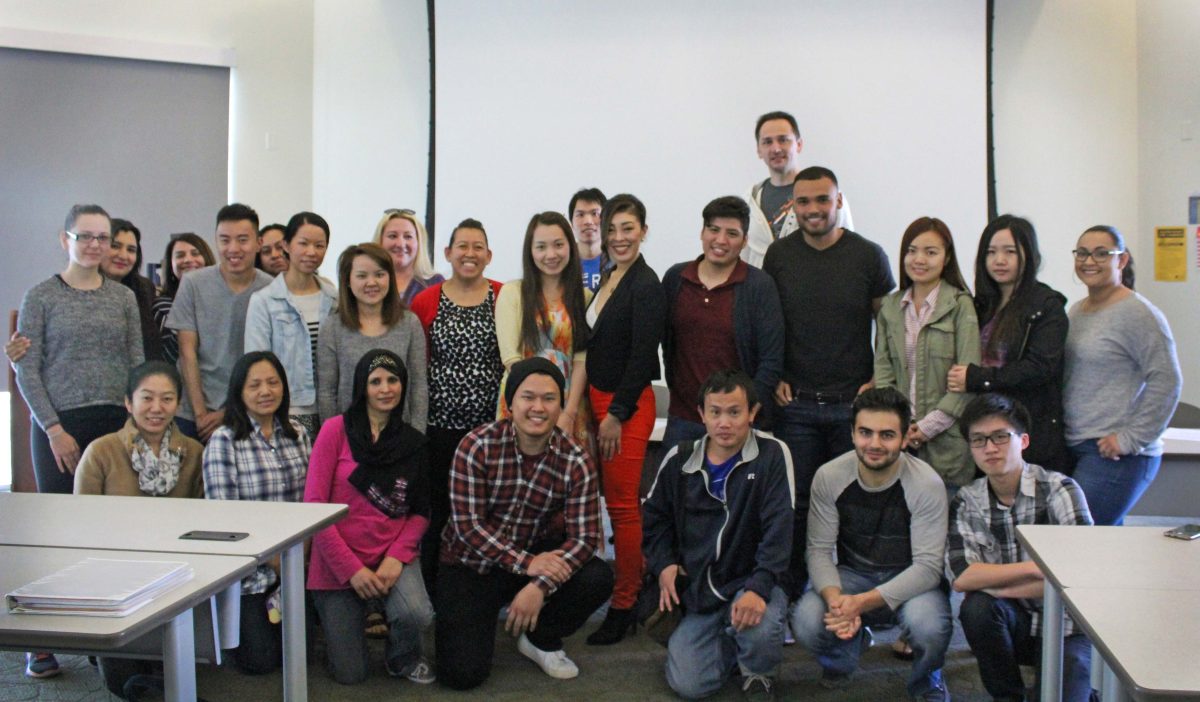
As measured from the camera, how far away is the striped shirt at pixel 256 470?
2734 millimetres

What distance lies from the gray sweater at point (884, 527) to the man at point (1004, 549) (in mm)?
63

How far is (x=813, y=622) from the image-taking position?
257 centimetres

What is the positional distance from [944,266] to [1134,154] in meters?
2.72

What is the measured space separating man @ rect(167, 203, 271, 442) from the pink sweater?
1.89ft

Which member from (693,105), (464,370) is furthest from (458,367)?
(693,105)

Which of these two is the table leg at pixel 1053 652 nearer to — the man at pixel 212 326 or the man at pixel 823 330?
the man at pixel 823 330

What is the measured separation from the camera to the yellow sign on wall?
4.60m

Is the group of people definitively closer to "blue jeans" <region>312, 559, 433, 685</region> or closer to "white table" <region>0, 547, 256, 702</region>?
"blue jeans" <region>312, 559, 433, 685</region>

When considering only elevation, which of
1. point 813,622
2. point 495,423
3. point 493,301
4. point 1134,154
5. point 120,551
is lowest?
point 813,622

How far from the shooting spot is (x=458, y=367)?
10.2 feet

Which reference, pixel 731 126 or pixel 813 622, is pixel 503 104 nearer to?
pixel 731 126

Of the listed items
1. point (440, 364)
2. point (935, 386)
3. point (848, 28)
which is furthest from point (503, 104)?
point (935, 386)

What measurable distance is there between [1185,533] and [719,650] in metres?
1.18

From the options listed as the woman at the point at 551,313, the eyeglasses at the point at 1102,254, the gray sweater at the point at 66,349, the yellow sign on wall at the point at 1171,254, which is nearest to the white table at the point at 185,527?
the gray sweater at the point at 66,349
